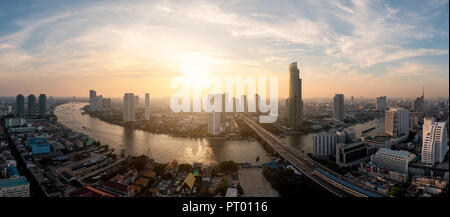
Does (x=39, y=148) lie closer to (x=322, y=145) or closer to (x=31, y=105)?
(x=322, y=145)

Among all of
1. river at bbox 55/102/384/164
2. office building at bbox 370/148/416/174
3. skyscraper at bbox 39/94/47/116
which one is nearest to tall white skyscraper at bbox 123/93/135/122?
river at bbox 55/102/384/164

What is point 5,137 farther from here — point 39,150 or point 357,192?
point 357,192

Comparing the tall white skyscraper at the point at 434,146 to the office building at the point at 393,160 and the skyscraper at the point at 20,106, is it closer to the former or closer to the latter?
the office building at the point at 393,160

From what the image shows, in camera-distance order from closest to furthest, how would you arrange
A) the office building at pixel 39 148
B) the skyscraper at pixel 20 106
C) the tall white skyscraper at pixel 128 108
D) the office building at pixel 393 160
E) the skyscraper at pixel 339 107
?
the office building at pixel 393 160 → the office building at pixel 39 148 → the skyscraper at pixel 20 106 → the tall white skyscraper at pixel 128 108 → the skyscraper at pixel 339 107

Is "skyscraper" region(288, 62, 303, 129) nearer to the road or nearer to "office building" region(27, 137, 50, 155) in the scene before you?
the road

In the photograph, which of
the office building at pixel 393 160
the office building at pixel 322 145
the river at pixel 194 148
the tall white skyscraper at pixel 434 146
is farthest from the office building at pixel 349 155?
the river at pixel 194 148
